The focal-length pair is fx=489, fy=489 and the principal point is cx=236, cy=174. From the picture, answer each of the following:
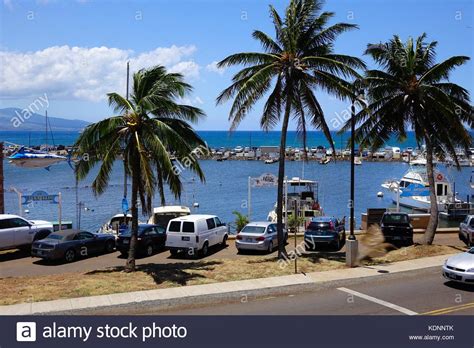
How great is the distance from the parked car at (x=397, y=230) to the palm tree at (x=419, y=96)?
3.70 feet

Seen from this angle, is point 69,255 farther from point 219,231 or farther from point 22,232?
point 219,231

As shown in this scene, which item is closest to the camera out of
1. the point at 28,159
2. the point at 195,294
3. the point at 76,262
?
the point at 195,294

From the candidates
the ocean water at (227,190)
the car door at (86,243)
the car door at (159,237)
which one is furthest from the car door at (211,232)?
the car door at (86,243)

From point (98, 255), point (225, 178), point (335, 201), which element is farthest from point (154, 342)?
point (225, 178)

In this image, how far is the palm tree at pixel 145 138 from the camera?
16.5 metres

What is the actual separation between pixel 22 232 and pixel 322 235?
13239 mm

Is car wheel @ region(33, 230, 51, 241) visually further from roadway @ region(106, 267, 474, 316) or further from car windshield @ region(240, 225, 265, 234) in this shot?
roadway @ region(106, 267, 474, 316)

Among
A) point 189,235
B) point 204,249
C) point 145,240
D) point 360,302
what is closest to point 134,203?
point 189,235

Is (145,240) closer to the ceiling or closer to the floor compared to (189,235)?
closer to the floor

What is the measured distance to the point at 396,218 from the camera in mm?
23969

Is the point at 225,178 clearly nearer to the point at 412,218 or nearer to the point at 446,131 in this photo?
the point at 412,218

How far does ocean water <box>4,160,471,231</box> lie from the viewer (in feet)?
183

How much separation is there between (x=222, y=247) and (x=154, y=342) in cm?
1367

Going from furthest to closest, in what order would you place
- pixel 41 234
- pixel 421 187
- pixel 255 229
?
pixel 421 187, pixel 255 229, pixel 41 234
